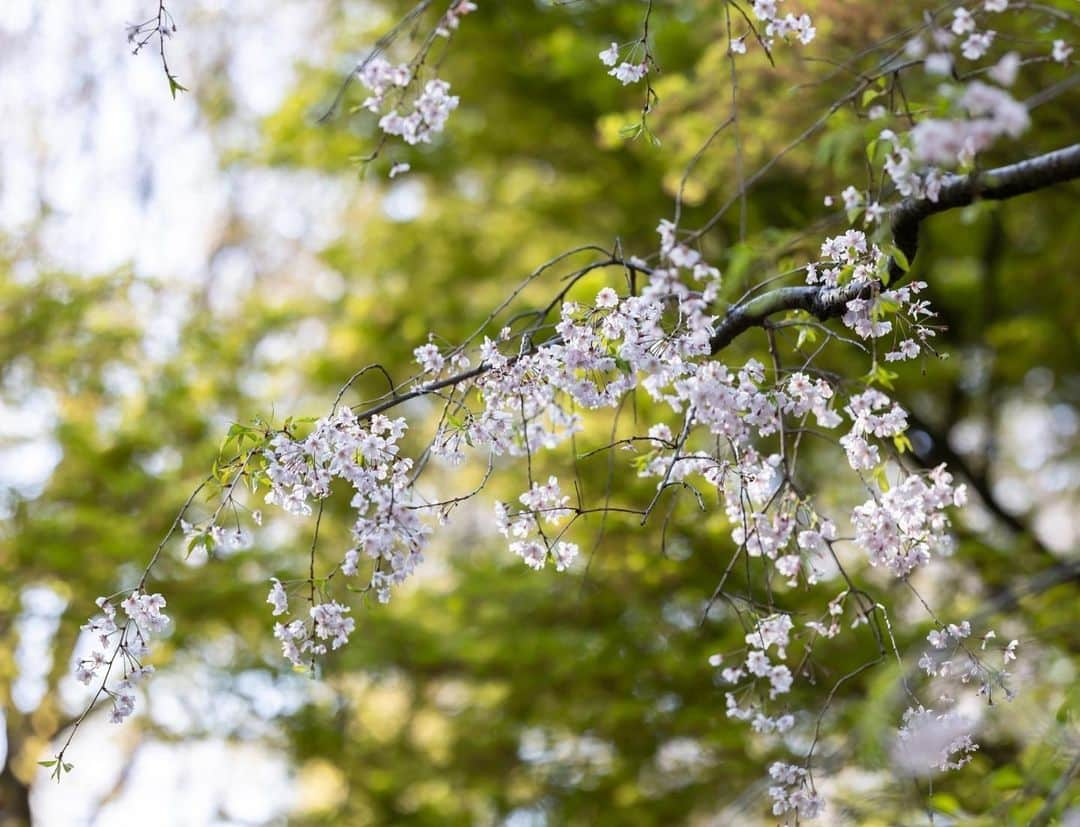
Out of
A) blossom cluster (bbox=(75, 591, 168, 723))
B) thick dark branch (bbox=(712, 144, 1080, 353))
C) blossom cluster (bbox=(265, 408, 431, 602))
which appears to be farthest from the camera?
blossom cluster (bbox=(75, 591, 168, 723))

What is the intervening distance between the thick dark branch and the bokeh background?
209 cm

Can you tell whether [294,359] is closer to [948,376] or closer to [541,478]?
[541,478]

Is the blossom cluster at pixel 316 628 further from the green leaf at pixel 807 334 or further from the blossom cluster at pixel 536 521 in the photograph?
the green leaf at pixel 807 334

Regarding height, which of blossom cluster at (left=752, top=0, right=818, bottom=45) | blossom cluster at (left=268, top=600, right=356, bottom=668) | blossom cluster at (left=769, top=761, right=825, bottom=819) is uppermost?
blossom cluster at (left=752, top=0, right=818, bottom=45)

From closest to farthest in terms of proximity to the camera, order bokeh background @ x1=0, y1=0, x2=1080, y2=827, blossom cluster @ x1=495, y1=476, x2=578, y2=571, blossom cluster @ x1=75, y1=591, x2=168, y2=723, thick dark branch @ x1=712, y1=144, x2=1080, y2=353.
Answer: thick dark branch @ x1=712, y1=144, x2=1080, y2=353
blossom cluster @ x1=75, y1=591, x2=168, y2=723
blossom cluster @ x1=495, y1=476, x2=578, y2=571
bokeh background @ x1=0, y1=0, x2=1080, y2=827

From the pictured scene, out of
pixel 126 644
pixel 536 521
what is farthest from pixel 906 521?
pixel 126 644

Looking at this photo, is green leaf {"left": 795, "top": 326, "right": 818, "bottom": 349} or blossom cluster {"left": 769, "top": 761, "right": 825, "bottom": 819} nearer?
green leaf {"left": 795, "top": 326, "right": 818, "bottom": 349}

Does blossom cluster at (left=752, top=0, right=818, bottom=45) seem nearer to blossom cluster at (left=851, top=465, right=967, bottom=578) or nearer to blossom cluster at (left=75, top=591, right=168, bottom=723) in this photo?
blossom cluster at (left=851, top=465, right=967, bottom=578)

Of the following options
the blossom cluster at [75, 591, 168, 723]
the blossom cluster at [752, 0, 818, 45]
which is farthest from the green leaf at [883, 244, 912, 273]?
the blossom cluster at [75, 591, 168, 723]

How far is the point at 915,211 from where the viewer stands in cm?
187

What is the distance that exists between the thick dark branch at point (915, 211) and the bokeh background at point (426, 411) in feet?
6.85

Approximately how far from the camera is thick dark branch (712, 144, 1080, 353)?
1.66 metres

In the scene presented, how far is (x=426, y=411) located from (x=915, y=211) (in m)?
5.99

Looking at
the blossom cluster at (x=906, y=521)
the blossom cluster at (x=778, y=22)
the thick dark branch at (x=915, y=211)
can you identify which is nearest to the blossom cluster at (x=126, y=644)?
the thick dark branch at (x=915, y=211)
